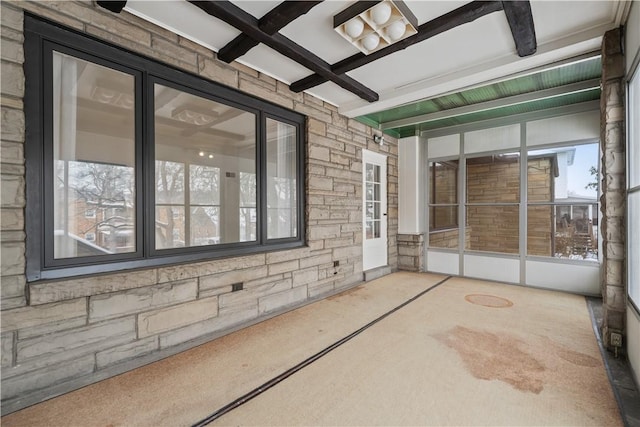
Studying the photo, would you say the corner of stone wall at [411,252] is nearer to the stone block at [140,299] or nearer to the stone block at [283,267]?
the stone block at [283,267]

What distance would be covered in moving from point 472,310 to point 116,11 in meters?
4.73

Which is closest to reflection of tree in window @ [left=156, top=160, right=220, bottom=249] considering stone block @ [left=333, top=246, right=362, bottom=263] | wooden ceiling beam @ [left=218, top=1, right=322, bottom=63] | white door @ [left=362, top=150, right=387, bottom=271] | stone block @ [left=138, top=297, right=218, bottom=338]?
stone block @ [left=138, top=297, right=218, bottom=338]

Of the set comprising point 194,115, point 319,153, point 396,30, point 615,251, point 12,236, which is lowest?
point 615,251

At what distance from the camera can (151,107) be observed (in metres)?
2.53

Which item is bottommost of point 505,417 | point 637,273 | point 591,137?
point 505,417

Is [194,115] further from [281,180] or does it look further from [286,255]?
[286,255]

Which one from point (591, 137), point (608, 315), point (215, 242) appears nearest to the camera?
point (608, 315)

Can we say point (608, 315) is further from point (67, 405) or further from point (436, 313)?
point (67, 405)

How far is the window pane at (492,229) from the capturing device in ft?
16.3

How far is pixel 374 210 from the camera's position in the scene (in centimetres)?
542

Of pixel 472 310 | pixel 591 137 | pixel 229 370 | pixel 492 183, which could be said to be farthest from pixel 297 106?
pixel 591 137

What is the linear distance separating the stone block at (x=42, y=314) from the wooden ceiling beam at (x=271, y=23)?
8.22ft

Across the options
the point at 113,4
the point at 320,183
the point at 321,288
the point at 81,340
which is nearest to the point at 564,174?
the point at 320,183

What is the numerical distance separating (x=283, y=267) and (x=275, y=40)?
2.48 m
